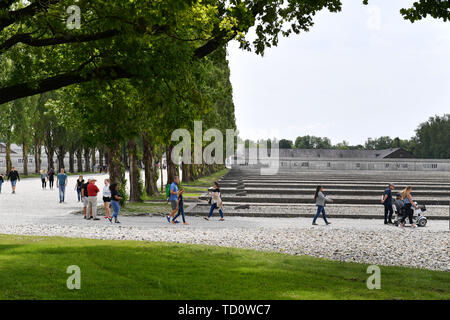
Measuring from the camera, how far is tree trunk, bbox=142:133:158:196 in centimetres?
2909

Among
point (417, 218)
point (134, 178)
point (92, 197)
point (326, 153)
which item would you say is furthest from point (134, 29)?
point (326, 153)

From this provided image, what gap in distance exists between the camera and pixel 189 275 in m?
8.57

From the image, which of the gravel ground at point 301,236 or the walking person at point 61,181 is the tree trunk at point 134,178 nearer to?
the walking person at point 61,181

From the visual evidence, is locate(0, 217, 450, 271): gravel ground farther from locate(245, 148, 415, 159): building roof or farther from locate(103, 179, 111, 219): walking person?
locate(245, 148, 415, 159): building roof

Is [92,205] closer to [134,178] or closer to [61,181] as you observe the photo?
[134,178]

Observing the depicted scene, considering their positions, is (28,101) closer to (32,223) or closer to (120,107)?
(32,223)

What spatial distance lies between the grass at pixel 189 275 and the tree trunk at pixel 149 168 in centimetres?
1731

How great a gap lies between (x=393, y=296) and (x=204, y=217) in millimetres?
13599

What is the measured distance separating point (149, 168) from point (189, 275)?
2188cm

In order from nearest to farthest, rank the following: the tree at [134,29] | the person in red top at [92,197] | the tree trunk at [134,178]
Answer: the tree at [134,29] → the person in red top at [92,197] → the tree trunk at [134,178]

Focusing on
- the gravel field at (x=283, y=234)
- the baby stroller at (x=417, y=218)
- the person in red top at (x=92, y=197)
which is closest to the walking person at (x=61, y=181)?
the gravel field at (x=283, y=234)

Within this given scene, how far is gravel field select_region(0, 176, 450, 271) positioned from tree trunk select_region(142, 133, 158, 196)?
7.94m

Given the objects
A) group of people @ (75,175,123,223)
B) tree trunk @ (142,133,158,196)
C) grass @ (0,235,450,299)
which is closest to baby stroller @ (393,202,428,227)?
grass @ (0,235,450,299)

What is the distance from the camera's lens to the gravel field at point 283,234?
40.4 ft
